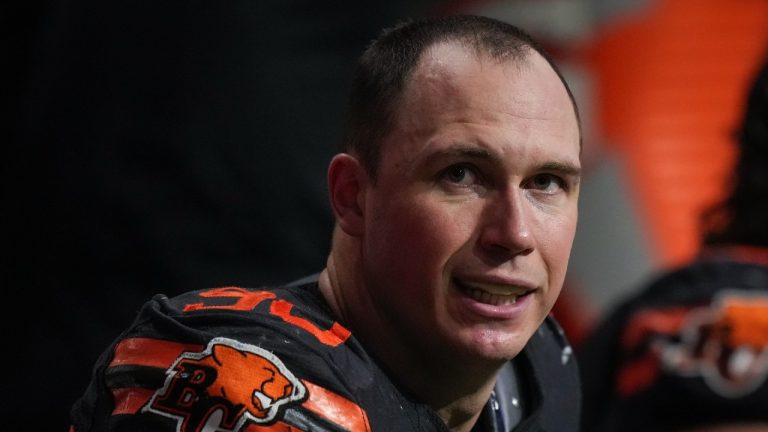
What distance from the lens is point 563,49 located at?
4473 millimetres

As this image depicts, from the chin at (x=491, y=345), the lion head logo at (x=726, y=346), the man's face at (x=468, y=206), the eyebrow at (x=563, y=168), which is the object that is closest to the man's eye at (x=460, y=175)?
the man's face at (x=468, y=206)

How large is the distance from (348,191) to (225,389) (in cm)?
38

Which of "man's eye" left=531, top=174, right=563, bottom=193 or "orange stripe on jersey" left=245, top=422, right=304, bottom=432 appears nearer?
"orange stripe on jersey" left=245, top=422, right=304, bottom=432

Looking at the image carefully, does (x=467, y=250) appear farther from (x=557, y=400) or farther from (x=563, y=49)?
(x=563, y=49)

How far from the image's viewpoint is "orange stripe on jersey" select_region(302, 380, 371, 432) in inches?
65.8

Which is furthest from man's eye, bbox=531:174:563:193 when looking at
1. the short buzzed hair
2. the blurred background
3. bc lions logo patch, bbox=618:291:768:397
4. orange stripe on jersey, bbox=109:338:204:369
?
the blurred background

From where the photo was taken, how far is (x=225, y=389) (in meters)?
1.67

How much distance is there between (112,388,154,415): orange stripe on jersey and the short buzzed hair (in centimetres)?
44

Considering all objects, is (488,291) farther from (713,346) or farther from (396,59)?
(713,346)

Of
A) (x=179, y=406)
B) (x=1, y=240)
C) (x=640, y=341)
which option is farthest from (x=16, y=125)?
(x=179, y=406)

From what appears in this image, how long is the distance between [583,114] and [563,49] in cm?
27

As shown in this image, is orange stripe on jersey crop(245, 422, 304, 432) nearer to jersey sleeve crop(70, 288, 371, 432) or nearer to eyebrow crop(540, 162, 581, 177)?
jersey sleeve crop(70, 288, 371, 432)

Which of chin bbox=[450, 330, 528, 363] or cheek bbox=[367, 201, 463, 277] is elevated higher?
cheek bbox=[367, 201, 463, 277]

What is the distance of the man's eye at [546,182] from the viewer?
1821 mm
